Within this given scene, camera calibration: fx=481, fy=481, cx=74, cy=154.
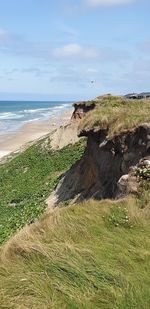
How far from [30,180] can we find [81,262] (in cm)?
1983

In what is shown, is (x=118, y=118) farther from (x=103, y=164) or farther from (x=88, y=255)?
(x=88, y=255)

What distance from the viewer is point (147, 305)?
570 centimetres

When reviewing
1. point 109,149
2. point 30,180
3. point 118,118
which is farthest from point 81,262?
point 30,180

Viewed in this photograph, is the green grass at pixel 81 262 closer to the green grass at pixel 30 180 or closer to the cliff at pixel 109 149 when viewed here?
the cliff at pixel 109 149

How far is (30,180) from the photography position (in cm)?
2612

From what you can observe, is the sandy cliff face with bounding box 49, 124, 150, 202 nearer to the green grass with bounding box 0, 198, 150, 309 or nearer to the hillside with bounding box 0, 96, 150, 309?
the hillside with bounding box 0, 96, 150, 309

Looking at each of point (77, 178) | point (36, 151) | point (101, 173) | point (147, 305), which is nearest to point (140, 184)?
point (147, 305)

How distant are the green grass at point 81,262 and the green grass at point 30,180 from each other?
739cm

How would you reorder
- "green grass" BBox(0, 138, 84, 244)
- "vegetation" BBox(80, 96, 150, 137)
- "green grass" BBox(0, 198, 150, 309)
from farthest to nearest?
1. "green grass" BBox(0, 138, 84, 244)
2. "vegetation" BBox(80, 96, 150, 137)
3. "green grass" BBox(0, 198, 150, 309)

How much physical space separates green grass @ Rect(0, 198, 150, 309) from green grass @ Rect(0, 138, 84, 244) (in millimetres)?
7390

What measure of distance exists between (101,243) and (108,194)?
20.2 feet

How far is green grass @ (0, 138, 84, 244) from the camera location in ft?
58.5

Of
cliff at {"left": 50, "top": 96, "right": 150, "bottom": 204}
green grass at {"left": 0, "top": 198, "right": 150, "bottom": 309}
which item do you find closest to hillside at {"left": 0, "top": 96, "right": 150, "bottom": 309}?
green grass at {"left": 0, "top": 198, "right": 150, "bottom": 309}

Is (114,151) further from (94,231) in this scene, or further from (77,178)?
(94,231)
